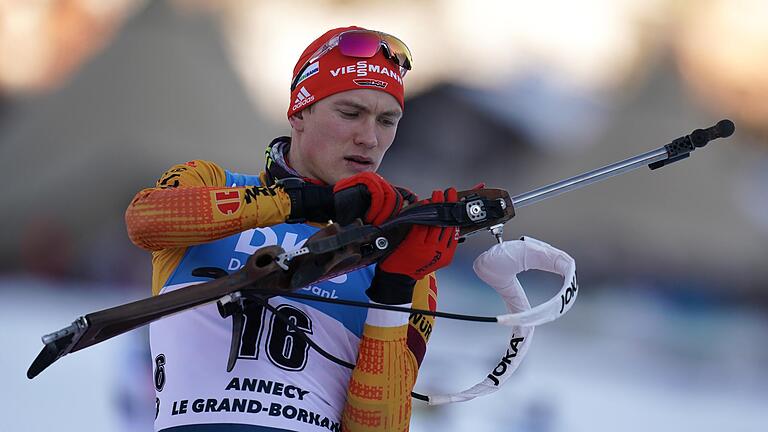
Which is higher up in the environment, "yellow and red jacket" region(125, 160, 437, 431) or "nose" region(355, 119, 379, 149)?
"nose" region(355, 119, 379, 149)

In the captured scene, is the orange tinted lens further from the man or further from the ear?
the ear

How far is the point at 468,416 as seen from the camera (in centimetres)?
507

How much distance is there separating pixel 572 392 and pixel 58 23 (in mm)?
8046

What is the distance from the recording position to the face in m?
2.67

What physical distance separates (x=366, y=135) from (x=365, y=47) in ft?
0.96

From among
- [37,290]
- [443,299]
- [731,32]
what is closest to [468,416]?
[443,299]

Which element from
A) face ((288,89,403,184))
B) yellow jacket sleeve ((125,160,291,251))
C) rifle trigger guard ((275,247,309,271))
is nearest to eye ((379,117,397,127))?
face ((288,89,403,184))

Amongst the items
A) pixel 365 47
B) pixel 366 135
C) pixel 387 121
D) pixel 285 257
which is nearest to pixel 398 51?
pixel 365 47

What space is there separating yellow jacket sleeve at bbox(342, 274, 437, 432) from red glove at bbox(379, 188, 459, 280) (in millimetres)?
141

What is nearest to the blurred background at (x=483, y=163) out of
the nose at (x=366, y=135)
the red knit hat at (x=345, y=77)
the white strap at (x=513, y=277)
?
the white strap at (x=513, y=277)

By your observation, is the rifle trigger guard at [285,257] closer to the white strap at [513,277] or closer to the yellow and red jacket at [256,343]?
the yellow and red jacket at [256,343]

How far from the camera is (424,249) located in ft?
7.66

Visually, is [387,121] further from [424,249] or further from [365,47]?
[424,249]

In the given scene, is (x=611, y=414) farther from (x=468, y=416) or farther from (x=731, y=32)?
(x=731, y=32)
